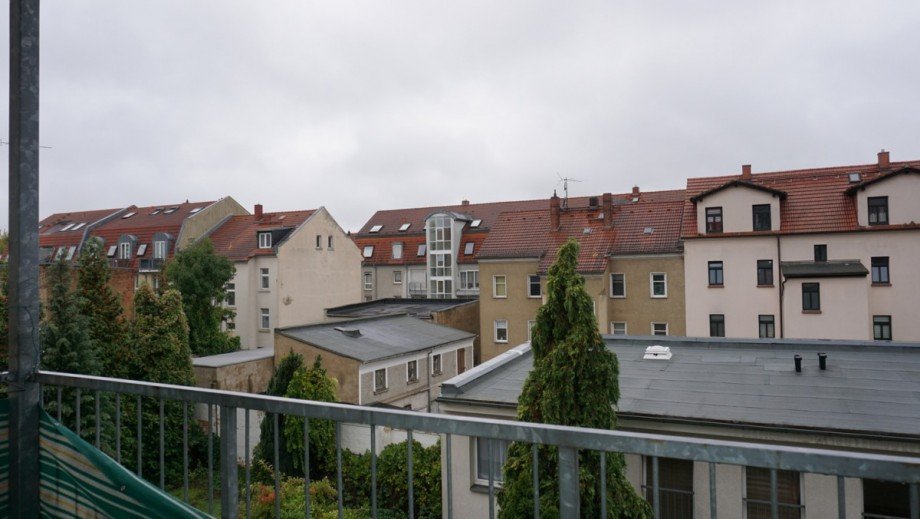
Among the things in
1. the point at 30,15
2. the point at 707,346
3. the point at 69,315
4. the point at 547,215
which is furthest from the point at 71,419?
the point at 547,215

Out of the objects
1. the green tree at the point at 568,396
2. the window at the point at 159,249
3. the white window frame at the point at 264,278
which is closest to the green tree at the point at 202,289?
the white window frame at the point at 264,278

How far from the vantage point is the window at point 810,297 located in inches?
917

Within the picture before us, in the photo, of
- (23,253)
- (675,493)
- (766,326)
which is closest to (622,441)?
(23,253)

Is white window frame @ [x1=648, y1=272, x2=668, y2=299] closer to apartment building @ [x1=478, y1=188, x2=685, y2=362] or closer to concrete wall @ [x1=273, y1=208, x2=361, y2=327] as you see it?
apartment building @ [x1=478, y1=188, x2=685, y2=362]

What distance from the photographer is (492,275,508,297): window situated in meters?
31.1

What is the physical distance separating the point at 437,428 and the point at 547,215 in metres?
30.9

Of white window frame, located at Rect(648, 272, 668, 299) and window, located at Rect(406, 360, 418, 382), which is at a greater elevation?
white window frame, located at Rect(648, 272, 668, 299)

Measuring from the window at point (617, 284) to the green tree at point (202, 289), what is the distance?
1961 centimetres

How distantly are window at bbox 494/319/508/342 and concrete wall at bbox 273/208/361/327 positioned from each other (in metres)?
10.9

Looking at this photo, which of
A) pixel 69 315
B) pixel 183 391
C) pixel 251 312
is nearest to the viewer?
pixel 183 391

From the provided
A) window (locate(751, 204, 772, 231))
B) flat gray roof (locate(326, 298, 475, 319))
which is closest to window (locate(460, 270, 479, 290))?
flat gray roof (locate(326, 298, 475, 319))

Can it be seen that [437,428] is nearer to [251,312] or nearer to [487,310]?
[487,310]

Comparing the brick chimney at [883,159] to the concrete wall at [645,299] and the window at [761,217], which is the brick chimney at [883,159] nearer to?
the window at [761,217]

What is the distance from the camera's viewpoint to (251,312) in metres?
33.7
